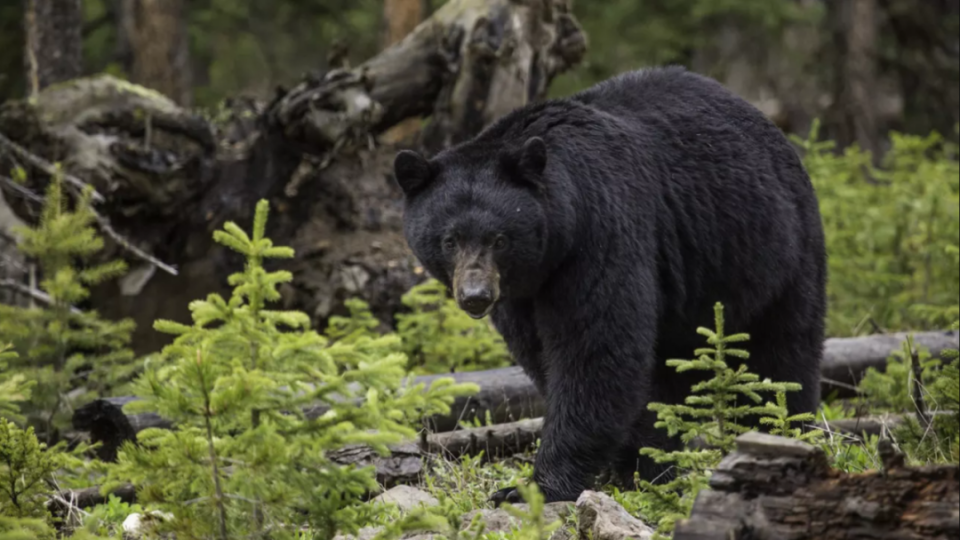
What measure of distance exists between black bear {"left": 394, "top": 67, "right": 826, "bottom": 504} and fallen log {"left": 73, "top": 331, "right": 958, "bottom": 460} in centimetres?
92

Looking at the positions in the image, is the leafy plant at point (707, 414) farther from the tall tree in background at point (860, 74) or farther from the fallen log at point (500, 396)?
the tall tree in background at point (860, 74)

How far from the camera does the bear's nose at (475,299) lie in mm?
4387

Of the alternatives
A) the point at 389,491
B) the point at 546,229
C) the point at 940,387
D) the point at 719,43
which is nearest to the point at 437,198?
the point at 546,229

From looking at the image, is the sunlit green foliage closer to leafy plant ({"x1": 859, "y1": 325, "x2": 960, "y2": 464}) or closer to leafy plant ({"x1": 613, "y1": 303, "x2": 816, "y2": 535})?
leafy plant ({"x1": 859, "y1": 325, "x2": 960, "y2": 464})

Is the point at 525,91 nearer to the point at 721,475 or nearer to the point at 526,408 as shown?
the point at 526,408

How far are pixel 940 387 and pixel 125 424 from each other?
3846 mm

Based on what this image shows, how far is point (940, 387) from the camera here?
4.11 metres

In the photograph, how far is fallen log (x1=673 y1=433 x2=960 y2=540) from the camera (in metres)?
2.57

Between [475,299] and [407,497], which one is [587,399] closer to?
[475,299]

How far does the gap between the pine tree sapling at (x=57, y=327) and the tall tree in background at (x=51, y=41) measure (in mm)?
2488

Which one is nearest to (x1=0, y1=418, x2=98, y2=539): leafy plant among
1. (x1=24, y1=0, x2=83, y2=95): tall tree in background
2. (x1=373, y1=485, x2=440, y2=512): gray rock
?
(x1=373, y1=485, x2=440, y2=512): gray rock

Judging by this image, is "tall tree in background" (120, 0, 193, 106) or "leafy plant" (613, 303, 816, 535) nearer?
"leafy plant" (613, 303, 816, 535)

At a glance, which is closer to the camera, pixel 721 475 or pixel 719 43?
pixel 721 475

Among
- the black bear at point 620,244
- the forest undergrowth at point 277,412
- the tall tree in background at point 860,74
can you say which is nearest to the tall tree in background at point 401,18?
the forest undergrowth at point 277,412
